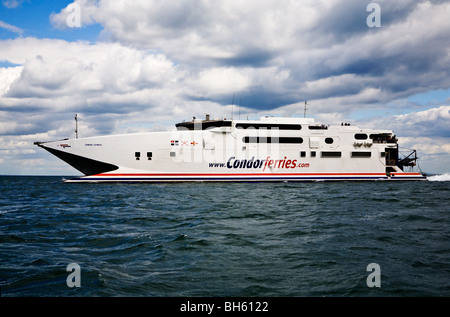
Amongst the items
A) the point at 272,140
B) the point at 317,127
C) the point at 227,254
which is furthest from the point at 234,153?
the point at 227,254

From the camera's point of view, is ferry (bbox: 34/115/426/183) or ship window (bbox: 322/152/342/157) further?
ship window (bbox: 322/152/342/157)

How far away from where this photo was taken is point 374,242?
8172 millimetres

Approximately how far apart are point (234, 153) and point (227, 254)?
23.3 meters

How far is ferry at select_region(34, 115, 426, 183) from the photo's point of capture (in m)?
29.0

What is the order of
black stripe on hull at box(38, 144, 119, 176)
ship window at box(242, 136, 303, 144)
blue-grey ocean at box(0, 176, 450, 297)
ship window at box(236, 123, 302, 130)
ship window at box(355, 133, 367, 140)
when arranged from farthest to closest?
ship window at box(355, 133, 367, 140) → ship window at box(236, 123, 302, 130) → ship window at box(242, 136, 303, 144) → black stripe on hull at box(38, 144, 119, 176) → blue-grey ocean at box(0, 176, 450, 297)

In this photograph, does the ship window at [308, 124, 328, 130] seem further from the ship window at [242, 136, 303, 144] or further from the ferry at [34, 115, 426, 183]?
the ship window at [242, 136, 303, 144]

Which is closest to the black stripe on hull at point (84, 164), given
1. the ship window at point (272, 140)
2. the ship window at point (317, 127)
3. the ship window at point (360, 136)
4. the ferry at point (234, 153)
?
→ the ferry at point (234, 153)

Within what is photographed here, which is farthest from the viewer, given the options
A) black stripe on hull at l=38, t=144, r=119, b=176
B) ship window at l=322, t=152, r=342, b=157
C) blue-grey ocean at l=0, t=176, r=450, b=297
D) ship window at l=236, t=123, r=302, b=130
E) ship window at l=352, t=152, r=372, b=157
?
ship window at l=352, t=152, r=372, b=157

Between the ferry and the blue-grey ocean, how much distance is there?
53.1 ft

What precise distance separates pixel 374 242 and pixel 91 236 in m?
7.90

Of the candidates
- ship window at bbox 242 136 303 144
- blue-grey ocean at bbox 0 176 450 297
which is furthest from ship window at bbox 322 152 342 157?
blue-grey ocean at bbox 0 176 450 297
